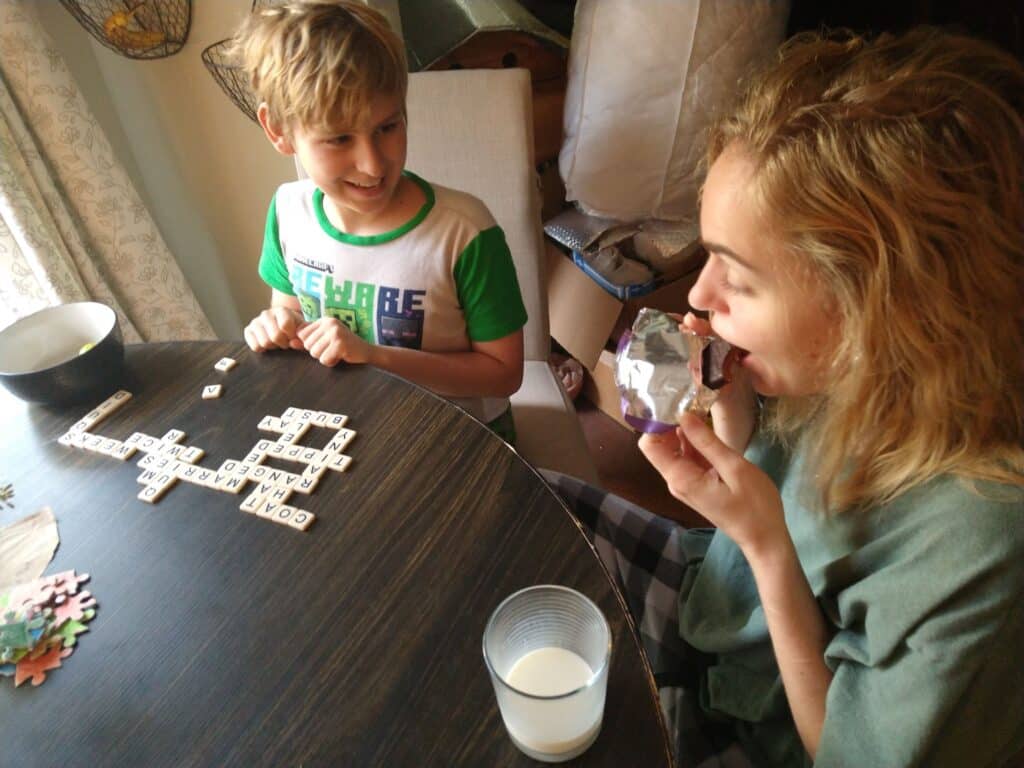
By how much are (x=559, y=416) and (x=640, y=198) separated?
727 millimetres

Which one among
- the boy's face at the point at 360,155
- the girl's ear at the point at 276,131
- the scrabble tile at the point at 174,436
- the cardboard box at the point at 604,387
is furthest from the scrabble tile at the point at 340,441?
the cardboard box at the point at 604,387

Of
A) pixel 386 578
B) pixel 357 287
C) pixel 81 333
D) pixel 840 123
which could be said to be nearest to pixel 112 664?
pixel 386 578

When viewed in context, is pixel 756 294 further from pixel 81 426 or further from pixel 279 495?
pixel 81 426

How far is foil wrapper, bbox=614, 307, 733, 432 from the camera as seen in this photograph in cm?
71

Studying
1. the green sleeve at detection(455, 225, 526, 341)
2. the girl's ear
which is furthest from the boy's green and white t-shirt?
the girl's ear

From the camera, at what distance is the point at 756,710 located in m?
0.76

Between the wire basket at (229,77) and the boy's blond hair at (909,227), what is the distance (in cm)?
143

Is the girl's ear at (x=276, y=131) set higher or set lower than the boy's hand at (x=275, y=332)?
higher

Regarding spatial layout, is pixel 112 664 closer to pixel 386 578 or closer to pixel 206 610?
Answer: pixel 206 610

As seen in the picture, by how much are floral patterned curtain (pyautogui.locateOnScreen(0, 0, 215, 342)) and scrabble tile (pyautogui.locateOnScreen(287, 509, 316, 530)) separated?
109cm

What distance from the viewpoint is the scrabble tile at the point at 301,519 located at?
73 cm

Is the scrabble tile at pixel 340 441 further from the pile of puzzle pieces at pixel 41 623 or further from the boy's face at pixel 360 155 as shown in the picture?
the boy's face at pixel 360 155

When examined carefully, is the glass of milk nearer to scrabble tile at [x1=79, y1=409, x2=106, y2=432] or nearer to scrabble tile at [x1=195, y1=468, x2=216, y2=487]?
scrabble tile at [x1=195, y1=468, x2=216, y2=487]

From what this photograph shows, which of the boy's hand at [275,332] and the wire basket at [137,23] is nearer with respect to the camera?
the boy's hand at [275,332]
